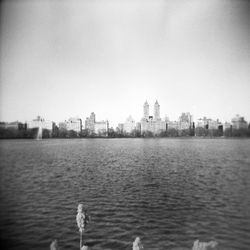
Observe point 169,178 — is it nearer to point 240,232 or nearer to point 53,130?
point 240,232

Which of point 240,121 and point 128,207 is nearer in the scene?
point 128,207

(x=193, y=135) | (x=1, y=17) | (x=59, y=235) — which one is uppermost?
(x=1, y=17)

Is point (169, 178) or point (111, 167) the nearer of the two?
point (169, 178)

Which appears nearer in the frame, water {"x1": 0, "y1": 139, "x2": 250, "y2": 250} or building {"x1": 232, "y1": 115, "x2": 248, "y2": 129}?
water {"x1": 0, "y1": 139, "x2": 250, "y2": 250}

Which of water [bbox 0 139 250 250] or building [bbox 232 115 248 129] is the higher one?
building [bbox 232 115 248 129]

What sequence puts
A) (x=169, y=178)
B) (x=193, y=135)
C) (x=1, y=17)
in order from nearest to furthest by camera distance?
(x=1, y=17), (x=169, y=178), (x=193, y=135)

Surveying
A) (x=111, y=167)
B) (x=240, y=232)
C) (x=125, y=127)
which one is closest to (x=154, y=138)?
(x=125, y=127)

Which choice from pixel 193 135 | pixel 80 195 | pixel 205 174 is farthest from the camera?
pixel 193 135

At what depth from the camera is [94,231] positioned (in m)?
4.14

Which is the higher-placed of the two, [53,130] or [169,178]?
[53,130]

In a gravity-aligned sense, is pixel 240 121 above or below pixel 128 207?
above

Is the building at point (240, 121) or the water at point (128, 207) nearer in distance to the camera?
the water at point (128, 207)

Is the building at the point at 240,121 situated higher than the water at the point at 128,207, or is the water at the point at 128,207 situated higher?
the building at the point at 240,121

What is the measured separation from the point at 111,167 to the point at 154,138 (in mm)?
21703
